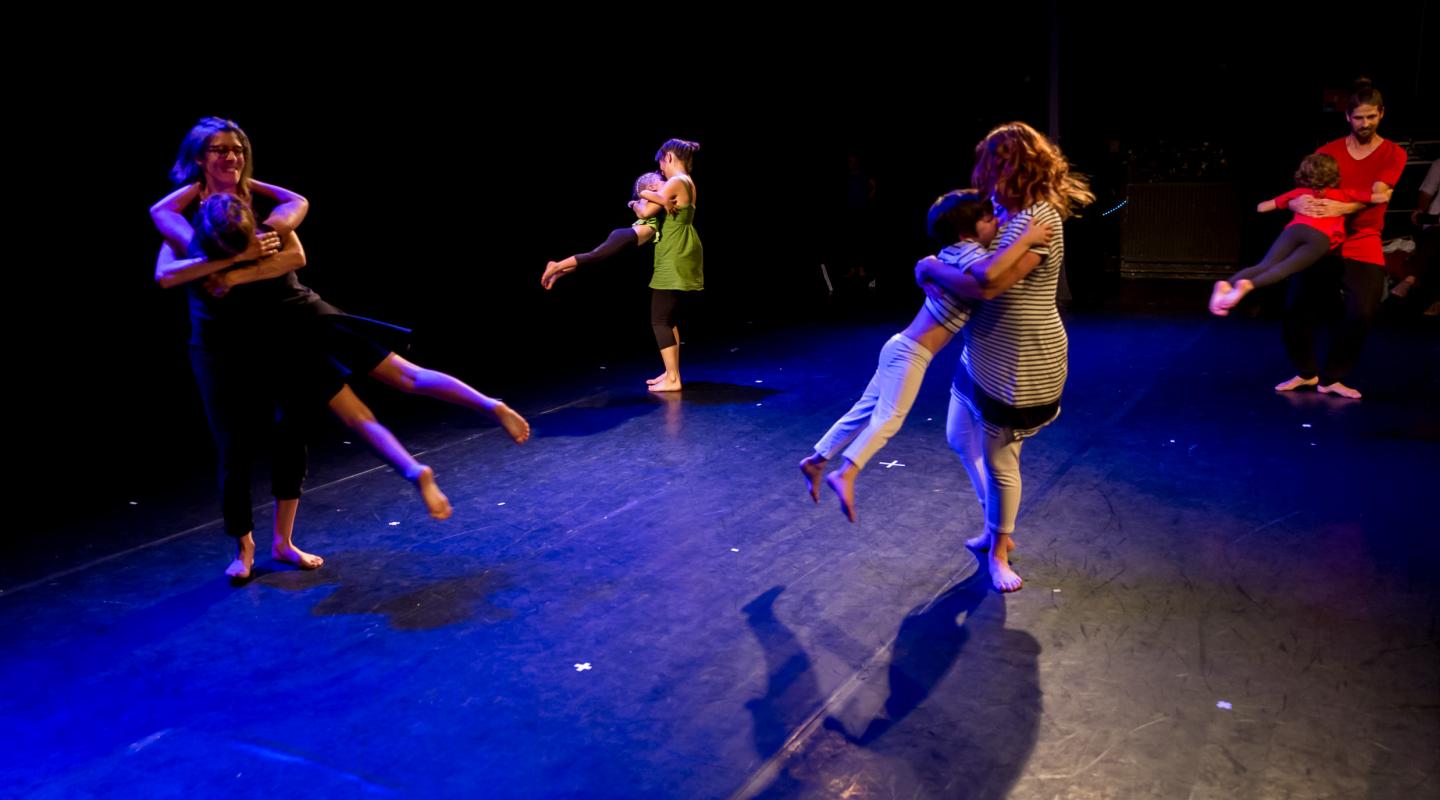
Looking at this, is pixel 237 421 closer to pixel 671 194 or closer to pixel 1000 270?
pixel 1000 270

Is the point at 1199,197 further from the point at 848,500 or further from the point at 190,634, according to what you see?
the point at 190,634

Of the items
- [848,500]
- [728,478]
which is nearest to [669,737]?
[848,500]

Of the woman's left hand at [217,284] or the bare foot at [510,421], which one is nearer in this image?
the woman's left hand at [217,284]

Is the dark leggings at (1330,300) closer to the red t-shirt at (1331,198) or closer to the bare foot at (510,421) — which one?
the red t-shirt at (1331,198)

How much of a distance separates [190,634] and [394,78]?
5894 millimetres

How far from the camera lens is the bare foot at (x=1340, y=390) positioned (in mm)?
5925

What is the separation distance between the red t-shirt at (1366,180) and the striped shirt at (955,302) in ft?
11.1

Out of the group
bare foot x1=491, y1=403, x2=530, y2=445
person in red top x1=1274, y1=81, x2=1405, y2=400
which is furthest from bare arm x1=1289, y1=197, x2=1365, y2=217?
bare foot x1=491, y1=403, x2=530, y2=445

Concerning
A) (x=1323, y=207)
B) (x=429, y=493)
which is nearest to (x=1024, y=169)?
(x=429, y=493)

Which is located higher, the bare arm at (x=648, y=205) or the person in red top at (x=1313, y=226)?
the bare arm at (x=648, y=205)

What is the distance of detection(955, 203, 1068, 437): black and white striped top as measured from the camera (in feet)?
10.3

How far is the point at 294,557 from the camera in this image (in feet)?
12.8

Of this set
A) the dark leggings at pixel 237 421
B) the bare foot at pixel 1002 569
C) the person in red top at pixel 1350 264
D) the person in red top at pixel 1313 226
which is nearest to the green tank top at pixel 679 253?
the person in red top at pixel 1313 226

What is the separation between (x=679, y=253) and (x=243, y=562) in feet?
11.0
